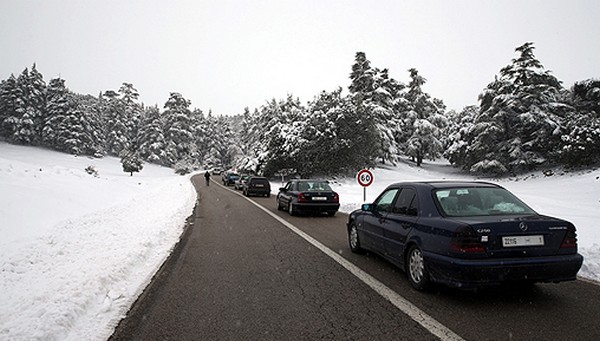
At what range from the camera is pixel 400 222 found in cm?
548

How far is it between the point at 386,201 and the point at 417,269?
66.2 inches

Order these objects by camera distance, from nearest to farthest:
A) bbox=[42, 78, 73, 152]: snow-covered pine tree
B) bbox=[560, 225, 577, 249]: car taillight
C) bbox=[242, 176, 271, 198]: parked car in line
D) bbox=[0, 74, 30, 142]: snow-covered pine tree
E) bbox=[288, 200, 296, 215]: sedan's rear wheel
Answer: bbox=[560, 225, 577, 249]: car taillight, bbox=[288, 200, 296, 215]: sedan's rear wheel, bbox=[242, 176, 271, 198]: parked car in line, bbox=[0, 74, 30, 142]: snow-covered pine tree, bbox=[42, 78, 73, 152]: snow-covered pine tree

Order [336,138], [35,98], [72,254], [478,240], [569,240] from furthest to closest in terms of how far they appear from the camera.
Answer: [35,98] → [336,138] → [72,254] → [569,240] → [478,240]

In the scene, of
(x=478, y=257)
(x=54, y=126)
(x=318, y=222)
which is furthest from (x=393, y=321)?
(x=54, y=126)

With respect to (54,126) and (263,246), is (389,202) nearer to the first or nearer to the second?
(263,246)

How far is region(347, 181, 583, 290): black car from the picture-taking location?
4.11 metres

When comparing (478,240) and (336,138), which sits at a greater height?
(336,138)

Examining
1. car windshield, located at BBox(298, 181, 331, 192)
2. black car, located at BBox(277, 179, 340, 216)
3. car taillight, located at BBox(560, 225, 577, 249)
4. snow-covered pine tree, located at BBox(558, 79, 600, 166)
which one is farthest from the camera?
snow-covered pine tree, located at BBox(558, 79, 600, 166)

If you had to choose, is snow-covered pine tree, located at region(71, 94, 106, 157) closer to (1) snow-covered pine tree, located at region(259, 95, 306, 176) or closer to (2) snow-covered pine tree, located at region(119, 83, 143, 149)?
(2) snow-covered pine tree, located at region(119, 83, 143, 149)

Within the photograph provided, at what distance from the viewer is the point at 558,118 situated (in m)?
35.9

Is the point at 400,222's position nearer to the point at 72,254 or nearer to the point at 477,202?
the point at 477,202

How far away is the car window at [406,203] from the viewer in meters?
5.32

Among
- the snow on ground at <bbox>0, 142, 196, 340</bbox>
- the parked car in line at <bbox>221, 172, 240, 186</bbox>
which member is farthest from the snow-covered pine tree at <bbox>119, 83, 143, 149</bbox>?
the snow on ground at <bbox>0, 142, 196, 340</bbox>

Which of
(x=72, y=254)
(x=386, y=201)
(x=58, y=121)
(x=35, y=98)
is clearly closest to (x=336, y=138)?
(x=386, y=201)
